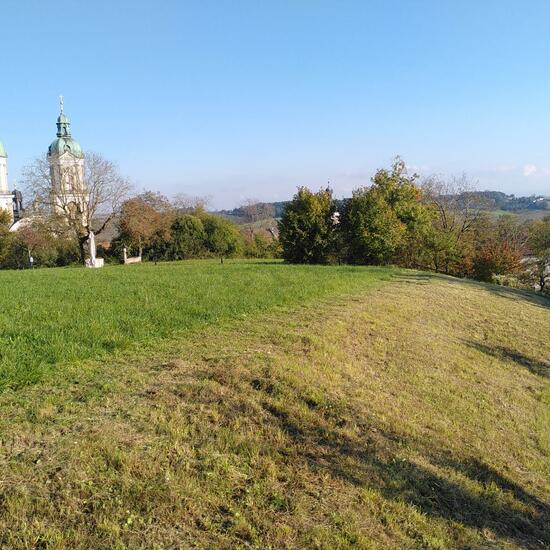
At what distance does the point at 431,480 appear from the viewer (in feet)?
14.5

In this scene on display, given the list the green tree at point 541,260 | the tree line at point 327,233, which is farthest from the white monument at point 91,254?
the green tree at point 541,260

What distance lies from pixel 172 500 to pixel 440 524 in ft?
7.33

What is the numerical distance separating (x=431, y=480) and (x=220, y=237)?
46.6 meters

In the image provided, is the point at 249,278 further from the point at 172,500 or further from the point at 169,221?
the point at 169,221

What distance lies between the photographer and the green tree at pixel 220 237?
49625mm

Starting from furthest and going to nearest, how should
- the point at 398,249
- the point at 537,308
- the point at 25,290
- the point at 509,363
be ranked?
the point at 398,249 → the point at 537,308 → the point at 25,290 → the point at 509,363

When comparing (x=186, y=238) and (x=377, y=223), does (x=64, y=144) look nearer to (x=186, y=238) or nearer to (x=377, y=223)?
(x=186, y=238)

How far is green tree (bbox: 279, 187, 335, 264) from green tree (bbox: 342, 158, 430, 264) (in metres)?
1.09

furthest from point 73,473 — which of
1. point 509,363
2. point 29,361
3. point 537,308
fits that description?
point 537,308

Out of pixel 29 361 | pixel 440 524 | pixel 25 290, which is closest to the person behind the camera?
pixel 440 524

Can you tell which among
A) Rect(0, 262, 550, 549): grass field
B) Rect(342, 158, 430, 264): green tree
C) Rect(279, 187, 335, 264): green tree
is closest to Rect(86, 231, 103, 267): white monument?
Rect(279, 187, 335, 264): green tree

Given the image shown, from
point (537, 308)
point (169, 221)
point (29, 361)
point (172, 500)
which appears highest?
point (169, 221)

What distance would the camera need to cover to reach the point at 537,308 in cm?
1531

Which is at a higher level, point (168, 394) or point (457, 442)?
point (168, 394)
